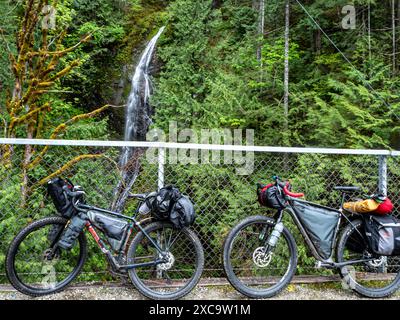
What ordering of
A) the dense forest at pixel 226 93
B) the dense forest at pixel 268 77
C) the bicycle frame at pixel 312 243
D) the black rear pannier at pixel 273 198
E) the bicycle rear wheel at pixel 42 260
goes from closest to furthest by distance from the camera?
the bicycle rear wheel at pixel 42 260, the black rear pannier at pixel 273 198, the bicycle frame at pixel 312 243, the dense forest at pixel 226 93, the dense forest at pixel 268 77

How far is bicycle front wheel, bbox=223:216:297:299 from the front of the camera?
3.53m

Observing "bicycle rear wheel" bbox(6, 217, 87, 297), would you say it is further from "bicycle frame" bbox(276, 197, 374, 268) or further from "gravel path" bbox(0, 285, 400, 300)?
"bicycle frame" bbox(276, 197, 374, 268)

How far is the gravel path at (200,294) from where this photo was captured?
3559mm

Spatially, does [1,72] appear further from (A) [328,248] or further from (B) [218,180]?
(A) [328,248]

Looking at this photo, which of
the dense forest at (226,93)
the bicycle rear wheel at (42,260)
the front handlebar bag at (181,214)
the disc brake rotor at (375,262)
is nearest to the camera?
the bicycle rear wheel at (42,260)

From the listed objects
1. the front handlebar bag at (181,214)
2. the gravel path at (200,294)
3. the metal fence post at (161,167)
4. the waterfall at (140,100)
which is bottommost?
the gravel path at (200,294)

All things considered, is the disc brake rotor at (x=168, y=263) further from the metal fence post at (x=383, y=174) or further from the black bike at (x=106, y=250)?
the metal fence post at (x=383, y=174)

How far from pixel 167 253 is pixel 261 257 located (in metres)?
0.94

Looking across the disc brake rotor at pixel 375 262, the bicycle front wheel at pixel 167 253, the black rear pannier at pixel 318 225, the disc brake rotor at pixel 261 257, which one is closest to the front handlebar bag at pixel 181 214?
the bicycle front wheel at pixel 167 253

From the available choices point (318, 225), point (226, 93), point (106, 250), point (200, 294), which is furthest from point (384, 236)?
point (226, 93)

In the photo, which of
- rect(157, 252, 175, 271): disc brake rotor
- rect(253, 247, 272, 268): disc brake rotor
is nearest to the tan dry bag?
rect(253, 247, 272, 268): disc brake rotor

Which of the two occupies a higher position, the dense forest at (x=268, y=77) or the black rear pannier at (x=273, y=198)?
the dense forest at (x=268, y=77)

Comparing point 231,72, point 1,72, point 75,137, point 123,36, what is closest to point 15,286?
point 75,137

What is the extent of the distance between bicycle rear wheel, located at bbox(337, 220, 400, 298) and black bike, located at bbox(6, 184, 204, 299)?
5.05 feet
